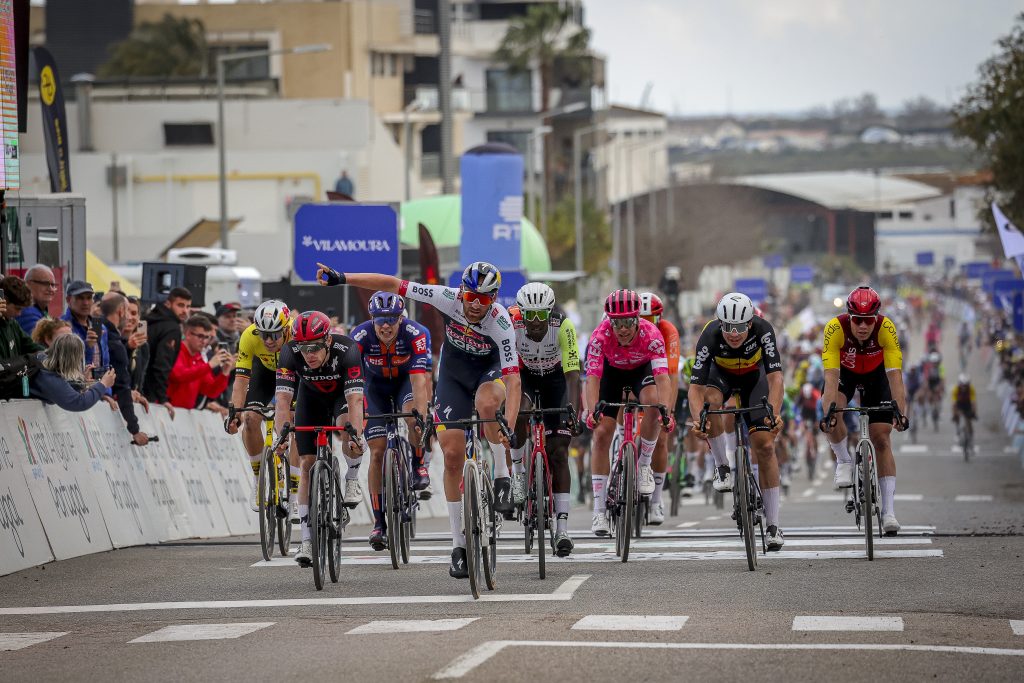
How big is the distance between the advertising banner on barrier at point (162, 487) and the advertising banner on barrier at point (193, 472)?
82 mm

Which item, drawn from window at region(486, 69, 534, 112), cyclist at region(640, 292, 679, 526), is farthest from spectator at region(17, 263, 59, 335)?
window at region(486, 69, 534, 112)

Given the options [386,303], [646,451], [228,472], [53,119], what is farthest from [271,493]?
[53,119]

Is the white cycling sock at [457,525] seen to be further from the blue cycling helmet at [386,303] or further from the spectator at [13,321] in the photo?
the spectator at [13,321]

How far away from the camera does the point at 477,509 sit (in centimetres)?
1192

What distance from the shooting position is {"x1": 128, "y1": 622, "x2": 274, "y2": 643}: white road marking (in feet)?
33.6

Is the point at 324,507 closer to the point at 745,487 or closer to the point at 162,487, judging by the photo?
the point at 745,487

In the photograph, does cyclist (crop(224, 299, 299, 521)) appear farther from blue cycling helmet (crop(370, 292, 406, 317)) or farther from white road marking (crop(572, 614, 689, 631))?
white road marking (crop(572, 614, 689, 631))

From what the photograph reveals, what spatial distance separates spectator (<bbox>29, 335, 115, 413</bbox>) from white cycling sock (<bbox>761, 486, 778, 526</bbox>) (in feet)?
17.8

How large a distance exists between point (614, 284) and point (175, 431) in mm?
73776

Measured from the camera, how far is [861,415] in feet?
49.9

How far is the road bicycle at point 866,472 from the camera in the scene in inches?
569

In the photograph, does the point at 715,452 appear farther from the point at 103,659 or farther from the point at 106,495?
the point at 103,659

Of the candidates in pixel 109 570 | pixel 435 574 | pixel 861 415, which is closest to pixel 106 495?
pixel 109 570

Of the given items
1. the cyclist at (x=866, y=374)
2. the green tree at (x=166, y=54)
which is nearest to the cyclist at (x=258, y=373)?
the cyclist at (x=866, y=374)
